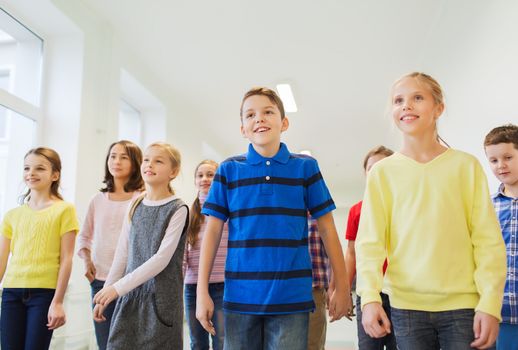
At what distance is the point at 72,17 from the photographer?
3443 mm

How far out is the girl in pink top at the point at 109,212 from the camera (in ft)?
7.00

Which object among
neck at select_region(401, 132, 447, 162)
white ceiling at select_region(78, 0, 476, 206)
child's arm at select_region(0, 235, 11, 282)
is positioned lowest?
child's arm at select_region(0, 235, 11, 282)


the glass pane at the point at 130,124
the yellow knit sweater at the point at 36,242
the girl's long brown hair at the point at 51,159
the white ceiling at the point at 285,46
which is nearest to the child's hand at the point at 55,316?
the yellow knit sweater at the point at 36,242

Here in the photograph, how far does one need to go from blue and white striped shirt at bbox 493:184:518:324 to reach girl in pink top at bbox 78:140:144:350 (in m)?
1.71

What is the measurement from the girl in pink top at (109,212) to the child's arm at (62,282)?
13 cm

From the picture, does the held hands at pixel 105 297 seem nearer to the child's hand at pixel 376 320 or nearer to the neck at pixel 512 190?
the child's hand at pixel 376 320

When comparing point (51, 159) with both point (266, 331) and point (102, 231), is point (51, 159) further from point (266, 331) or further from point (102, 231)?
point (266, 331)

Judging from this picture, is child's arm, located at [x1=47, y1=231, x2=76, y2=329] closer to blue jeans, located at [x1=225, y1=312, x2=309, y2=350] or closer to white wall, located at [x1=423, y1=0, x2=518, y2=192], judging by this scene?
blue jeans, located at [x1=225, y1=312, x2=309, y2=350]

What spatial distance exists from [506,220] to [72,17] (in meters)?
3.33

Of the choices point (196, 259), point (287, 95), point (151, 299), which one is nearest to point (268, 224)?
point (151, 299)

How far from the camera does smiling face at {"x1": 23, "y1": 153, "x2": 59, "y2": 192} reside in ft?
6.95

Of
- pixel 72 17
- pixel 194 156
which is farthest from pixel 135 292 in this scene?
pixel 194 156

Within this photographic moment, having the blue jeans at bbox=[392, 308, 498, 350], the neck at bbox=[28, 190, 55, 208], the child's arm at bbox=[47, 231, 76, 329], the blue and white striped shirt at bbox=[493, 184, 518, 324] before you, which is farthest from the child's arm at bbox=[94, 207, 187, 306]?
the blue and white striped shirt at bbox=[493, 184, 518, 324]

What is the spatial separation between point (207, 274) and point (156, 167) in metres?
0.65
